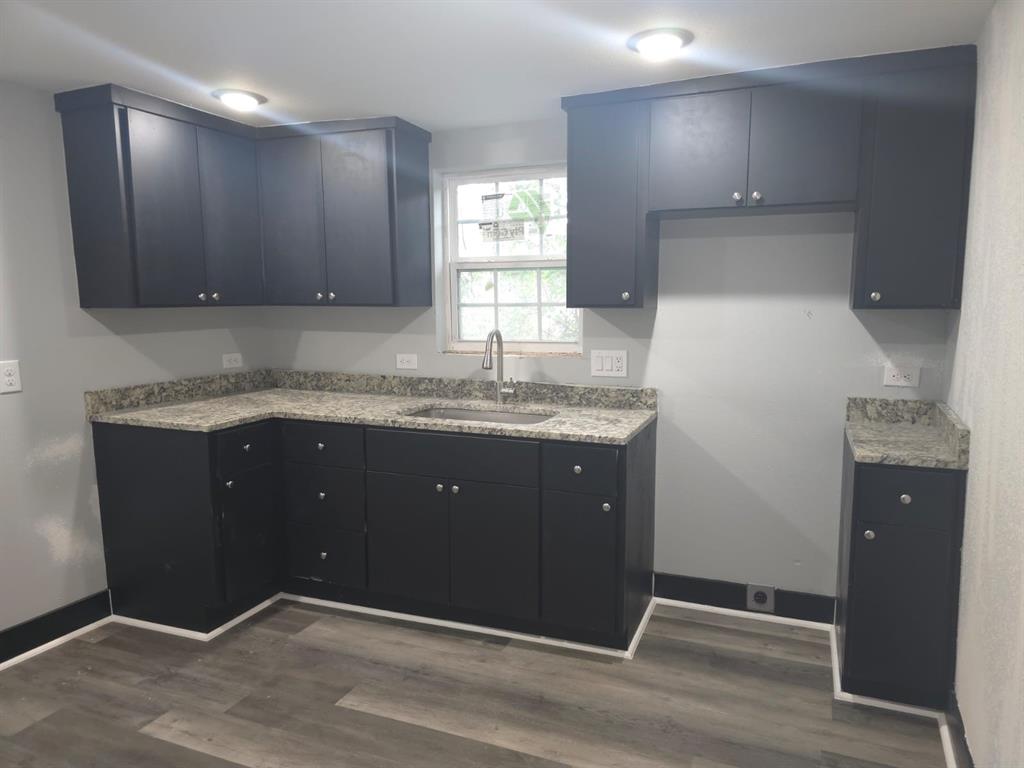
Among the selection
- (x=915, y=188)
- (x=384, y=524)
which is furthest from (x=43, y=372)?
(x=915, y=188)

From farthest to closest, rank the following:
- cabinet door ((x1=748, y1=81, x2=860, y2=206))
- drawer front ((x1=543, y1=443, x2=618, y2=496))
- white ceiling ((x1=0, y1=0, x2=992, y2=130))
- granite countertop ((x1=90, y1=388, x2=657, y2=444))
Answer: granite countertop ((x1=90, y1=388, x2=657, y2=444)) → drawer front ((x1=543, y1=443, x2=618, y2=496)) → cabinet door ((x1=748, y1=81, x2=860, y2=206)) → white ceiling ((x1=0, y1=0, x2=992, y2=130))

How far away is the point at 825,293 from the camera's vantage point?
9.12 ft

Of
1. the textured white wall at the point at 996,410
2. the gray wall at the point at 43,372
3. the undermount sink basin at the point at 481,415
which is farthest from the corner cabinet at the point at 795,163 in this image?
the gray wall at the point at 43,372

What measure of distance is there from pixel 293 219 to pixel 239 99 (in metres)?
0.63

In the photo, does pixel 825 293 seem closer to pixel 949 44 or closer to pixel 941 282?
pixel 941 282

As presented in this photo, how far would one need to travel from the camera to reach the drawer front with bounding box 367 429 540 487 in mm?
2691

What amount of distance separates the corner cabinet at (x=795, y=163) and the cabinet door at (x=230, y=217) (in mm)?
1587

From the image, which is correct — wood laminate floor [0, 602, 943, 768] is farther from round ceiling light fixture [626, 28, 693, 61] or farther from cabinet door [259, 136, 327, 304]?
round ceiling light fixture [626, 28, 693, 61]

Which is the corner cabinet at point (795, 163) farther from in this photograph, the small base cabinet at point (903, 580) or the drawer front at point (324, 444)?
the drawer front at point (324, 444)

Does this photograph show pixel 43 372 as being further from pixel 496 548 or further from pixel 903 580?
pixel 903 580

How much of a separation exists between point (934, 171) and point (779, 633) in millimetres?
1858

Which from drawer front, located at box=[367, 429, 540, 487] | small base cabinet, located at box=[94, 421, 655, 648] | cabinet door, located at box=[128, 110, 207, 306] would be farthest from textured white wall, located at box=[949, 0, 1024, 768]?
cabinet door, located at box=[128, 110, 207, 306]

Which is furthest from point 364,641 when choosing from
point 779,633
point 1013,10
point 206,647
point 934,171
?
point 1013,10

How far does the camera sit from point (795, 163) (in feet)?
8.31
